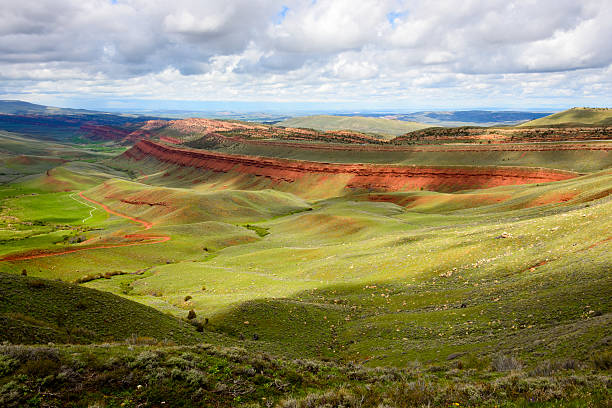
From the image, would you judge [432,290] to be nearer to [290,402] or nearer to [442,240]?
[442,240]

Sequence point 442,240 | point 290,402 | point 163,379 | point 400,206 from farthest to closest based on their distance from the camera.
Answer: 1. point 400,206
2. point 442,240
3. point 163,379
4. point 290,402

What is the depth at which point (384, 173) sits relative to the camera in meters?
110

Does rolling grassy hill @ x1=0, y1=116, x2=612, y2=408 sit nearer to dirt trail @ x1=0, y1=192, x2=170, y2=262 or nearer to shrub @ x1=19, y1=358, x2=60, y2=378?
shrub @ x1=19, y1=358, x2=60, y2=378

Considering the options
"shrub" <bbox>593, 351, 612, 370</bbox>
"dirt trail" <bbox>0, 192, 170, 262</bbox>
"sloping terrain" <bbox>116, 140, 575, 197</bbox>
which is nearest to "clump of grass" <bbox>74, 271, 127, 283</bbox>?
"dirt trail" <bbox>0, 192, 170, 262</bbox>

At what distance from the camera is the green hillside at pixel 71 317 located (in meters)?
14.4

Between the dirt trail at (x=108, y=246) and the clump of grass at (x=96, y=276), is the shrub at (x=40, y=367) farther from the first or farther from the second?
the dirt trail at (x=108, y=246)

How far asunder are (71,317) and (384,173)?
100 meters

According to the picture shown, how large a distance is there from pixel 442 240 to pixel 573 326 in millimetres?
21054

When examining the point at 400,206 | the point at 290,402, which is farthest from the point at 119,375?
the point at 400,206

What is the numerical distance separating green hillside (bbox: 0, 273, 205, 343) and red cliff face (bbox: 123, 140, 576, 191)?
8534 centimetres

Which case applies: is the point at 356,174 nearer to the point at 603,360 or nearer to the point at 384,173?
the point at 384,173

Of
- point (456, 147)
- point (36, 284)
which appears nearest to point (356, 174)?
point (456, 147)

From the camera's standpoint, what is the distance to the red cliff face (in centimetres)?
8814

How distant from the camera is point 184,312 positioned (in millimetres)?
25016
